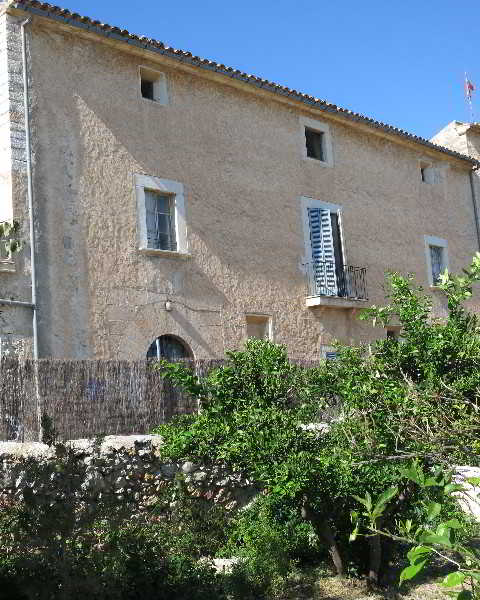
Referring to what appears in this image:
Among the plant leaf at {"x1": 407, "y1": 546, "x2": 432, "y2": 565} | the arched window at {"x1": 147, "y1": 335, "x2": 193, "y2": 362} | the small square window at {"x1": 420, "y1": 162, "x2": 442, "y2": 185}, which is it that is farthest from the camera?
the small square window at {"x1": 420, "y1": 162, "x2": 442, "y2": 185}

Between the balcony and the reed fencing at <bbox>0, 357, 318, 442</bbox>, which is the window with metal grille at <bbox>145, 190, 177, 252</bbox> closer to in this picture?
the reed fencing at <bbox>0, 357, 318, 442</bbox>

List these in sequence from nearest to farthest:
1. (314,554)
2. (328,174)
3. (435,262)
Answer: (314,554)
(328,174)
(435,262)

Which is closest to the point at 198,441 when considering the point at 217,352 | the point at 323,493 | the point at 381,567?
the point at 323,493

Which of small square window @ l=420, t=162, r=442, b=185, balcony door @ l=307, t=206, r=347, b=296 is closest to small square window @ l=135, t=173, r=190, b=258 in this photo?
balcony door @ l=307, t=206, r=347, b=296

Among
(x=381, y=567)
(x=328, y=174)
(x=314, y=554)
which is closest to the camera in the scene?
(x=381, y=567)

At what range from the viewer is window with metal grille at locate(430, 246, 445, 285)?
72.2ft

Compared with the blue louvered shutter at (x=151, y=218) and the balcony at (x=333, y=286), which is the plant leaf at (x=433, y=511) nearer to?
the blue louvered shutter at (x=151, y=218)

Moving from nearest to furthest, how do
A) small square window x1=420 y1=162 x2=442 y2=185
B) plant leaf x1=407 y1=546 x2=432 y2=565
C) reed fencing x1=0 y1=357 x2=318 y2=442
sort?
1. plant leaf x1=407 y1=546 x2=432 y2=565
2. reed fencing x1=0 y1=357 x2=318 y2=442
3. small square window x1=420 y1=162 x2=442 y2=185

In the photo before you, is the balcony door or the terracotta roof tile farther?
the balcony door

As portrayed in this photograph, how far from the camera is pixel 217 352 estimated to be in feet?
51.4

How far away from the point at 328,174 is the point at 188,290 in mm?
5697

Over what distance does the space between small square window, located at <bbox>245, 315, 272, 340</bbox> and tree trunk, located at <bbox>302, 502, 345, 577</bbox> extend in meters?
8.78

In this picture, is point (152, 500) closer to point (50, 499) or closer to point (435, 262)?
point (50, 499)

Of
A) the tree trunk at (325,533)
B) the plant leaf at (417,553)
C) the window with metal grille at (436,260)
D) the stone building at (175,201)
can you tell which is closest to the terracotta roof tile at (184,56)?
the stone building at (175,201)
